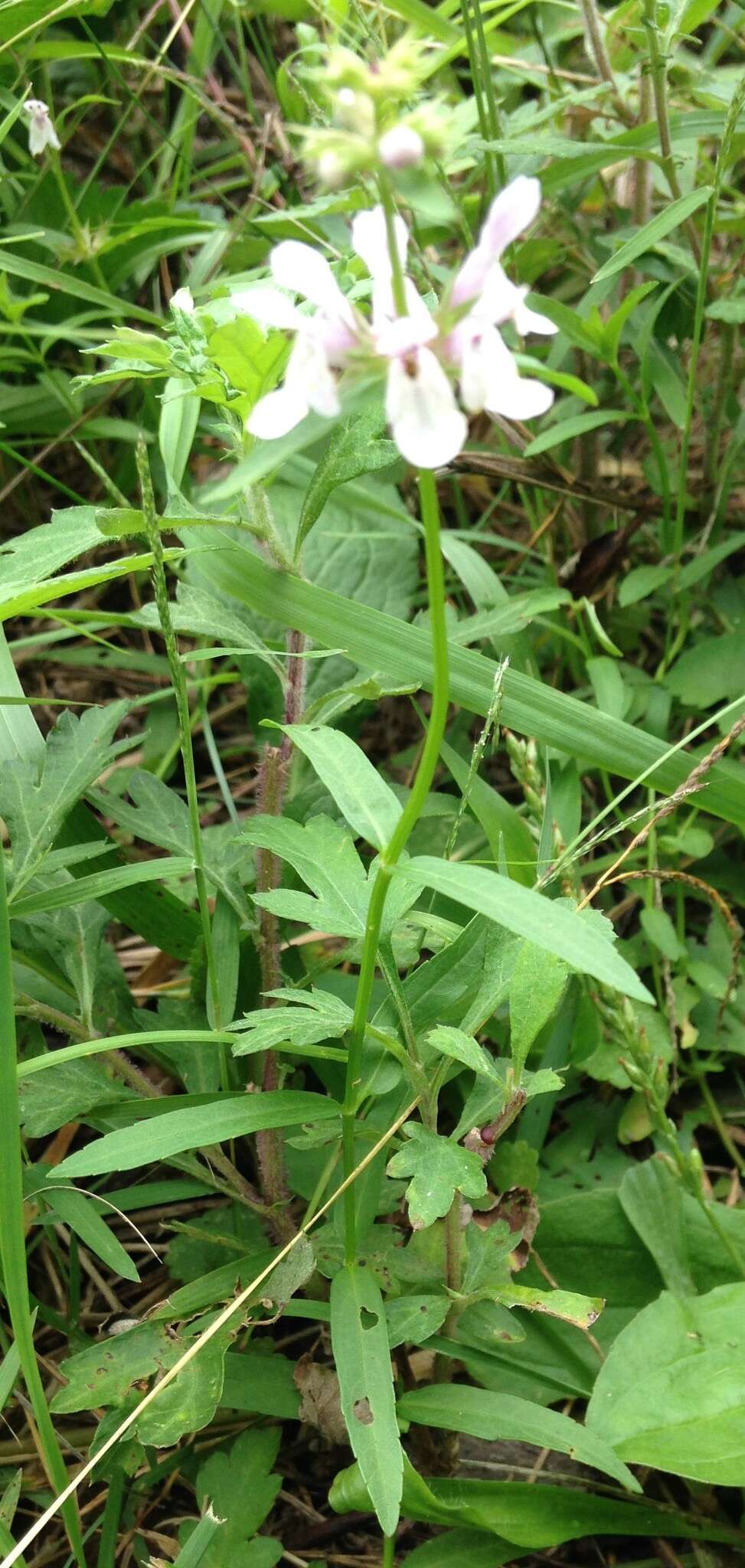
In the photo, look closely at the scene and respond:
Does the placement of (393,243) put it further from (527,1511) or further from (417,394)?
(527,1511)

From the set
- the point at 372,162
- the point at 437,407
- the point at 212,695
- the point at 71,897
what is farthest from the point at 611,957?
the point at 212,695

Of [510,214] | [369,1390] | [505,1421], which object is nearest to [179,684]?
[510,214]

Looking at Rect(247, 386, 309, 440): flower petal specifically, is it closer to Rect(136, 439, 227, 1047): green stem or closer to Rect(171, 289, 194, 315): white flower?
Rect(136, 439, 227, 1047): green stem

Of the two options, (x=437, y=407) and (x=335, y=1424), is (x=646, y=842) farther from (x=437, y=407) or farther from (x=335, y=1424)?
(x=437, y=407)

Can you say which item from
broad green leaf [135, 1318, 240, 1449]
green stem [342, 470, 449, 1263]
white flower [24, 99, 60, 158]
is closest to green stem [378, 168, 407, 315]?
green stem [342, 470, 449, 1263]

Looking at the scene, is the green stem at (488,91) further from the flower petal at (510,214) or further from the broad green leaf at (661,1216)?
the broad green leaf at (661,1216)

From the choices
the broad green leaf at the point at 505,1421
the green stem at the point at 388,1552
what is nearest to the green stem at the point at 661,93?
the broad green leaf at the point at 505,1421

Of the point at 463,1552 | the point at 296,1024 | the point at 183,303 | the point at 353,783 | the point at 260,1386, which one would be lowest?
the point at 463,1552
